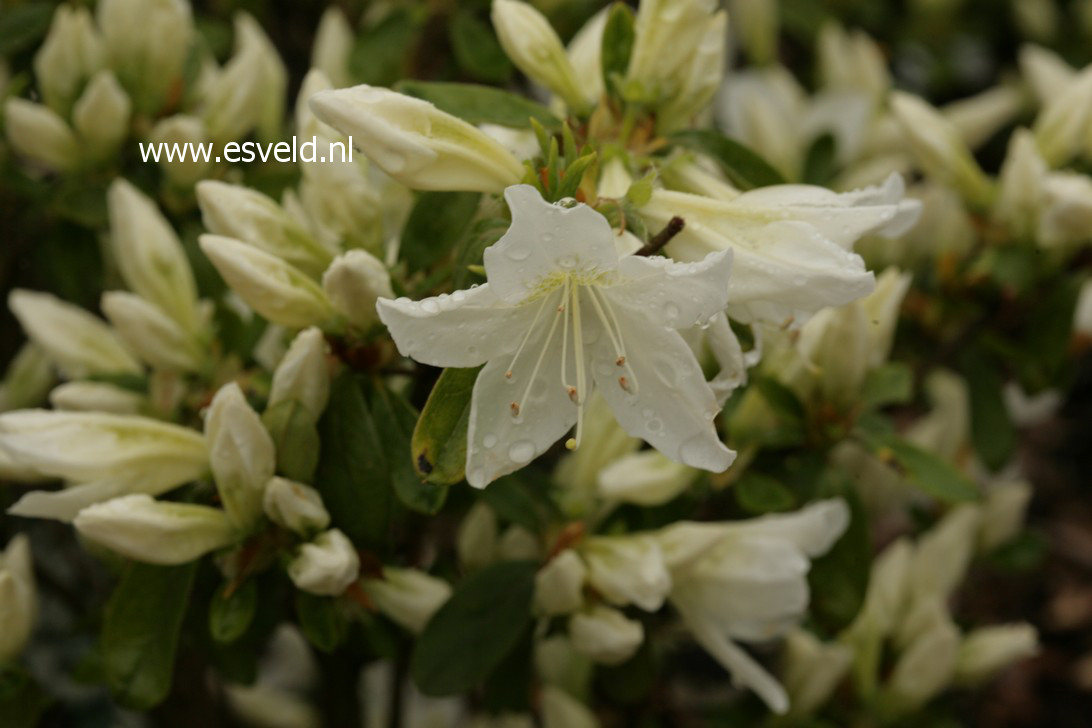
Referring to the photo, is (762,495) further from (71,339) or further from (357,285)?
(71,339)

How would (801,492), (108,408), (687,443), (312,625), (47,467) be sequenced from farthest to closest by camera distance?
1. (801,492)
2. (108,408)
3. (312,625)
4. (47,467)
5. (687,443)

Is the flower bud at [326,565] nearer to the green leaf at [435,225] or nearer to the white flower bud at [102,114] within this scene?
the green leaf at [435,225]

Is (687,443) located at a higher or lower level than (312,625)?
higher

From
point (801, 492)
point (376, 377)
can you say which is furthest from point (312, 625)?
point (801, 492)

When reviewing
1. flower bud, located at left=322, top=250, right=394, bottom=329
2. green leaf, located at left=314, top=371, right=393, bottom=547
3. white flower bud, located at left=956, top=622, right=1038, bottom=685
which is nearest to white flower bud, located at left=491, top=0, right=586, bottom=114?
flower bud, located at left=322, top=250, right=394, bottom=329

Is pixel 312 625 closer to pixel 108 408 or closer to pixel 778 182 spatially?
pixel 108 408

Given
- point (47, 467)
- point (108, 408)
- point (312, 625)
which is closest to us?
point (47, 467)
